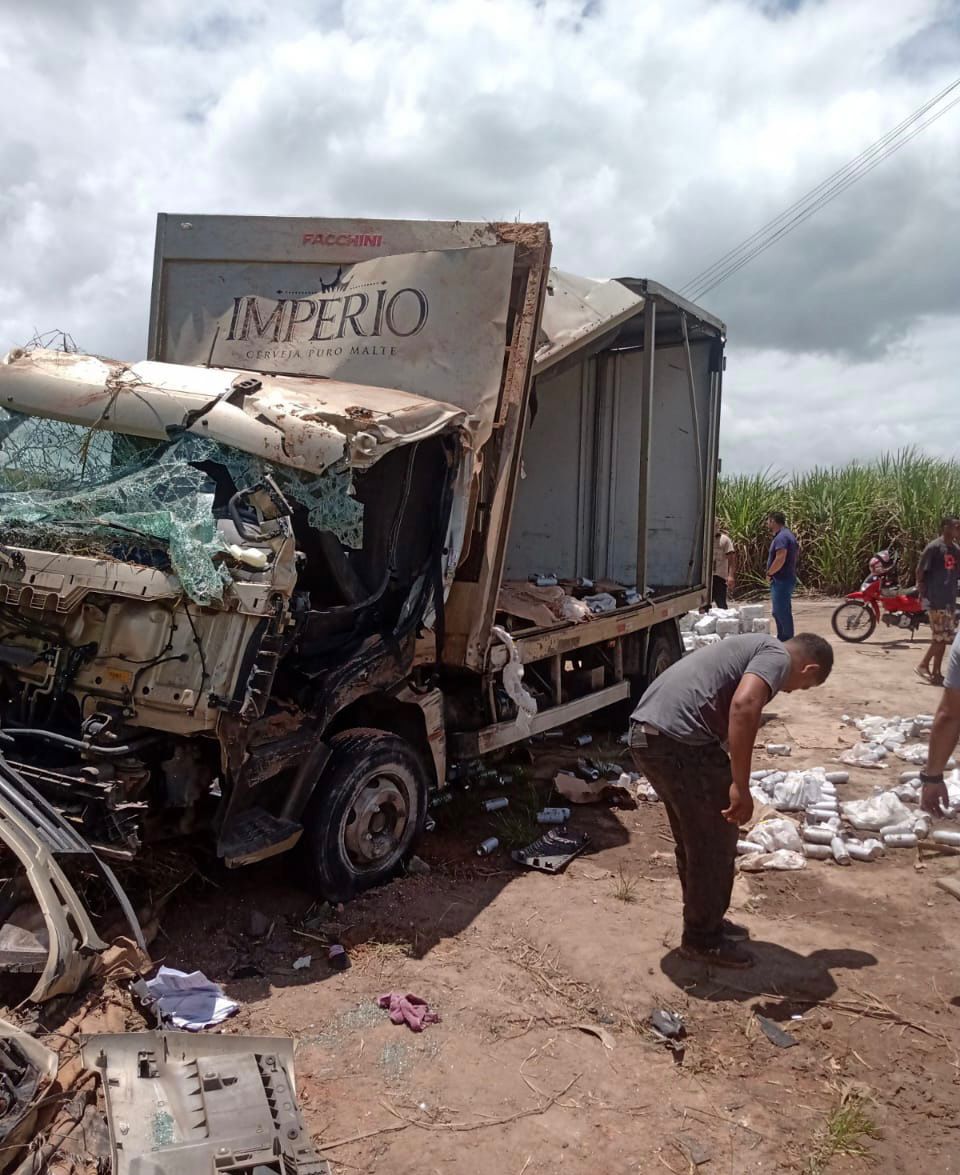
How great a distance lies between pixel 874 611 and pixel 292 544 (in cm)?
1148

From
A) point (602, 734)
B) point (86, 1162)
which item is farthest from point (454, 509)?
point (602, 734)

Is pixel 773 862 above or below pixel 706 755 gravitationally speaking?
below

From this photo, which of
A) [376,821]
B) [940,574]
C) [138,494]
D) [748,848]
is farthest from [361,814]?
[940,574]

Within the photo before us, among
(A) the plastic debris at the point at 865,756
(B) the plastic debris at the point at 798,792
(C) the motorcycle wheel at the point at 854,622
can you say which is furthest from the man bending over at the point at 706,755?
(C) the motorcycle wheel at the point at 854,622

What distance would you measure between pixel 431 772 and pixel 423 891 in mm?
654

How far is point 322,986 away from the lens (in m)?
3.92

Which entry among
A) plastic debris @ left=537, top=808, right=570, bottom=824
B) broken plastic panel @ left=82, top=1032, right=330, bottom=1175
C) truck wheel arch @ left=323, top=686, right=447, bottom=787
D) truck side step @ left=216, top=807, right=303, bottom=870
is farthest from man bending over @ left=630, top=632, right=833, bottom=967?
broken plastic panel @ left=82, top=1032, right=330, bottom=1175

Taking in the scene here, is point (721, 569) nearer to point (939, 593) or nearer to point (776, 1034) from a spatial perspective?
point (939, 593)

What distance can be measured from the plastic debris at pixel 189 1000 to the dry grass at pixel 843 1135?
2.07m

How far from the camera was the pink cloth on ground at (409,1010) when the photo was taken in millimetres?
3646

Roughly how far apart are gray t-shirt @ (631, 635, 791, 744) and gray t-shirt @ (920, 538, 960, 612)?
7.92 meters

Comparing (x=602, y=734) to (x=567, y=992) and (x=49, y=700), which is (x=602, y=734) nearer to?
(x=567, y=992)

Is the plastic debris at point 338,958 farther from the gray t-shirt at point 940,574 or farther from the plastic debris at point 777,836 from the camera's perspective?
the gray t-shirt at point 940,574

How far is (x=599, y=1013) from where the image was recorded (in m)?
3.84
